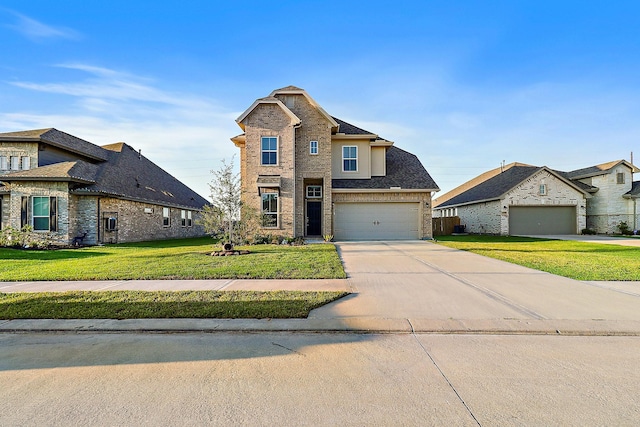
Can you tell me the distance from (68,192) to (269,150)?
10673mm

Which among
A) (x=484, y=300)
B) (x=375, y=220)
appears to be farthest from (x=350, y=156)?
(x=484, y=300)

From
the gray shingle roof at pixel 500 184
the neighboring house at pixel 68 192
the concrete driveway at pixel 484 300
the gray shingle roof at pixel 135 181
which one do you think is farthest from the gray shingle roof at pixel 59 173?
the gray shingle roof at pixel 500 184

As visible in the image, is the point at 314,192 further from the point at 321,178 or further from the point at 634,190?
the point at 634,190

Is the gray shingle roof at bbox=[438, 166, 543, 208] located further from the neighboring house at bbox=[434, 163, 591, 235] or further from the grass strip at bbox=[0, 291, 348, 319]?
the grass strip at bbox=[0, 291, 348, 319]

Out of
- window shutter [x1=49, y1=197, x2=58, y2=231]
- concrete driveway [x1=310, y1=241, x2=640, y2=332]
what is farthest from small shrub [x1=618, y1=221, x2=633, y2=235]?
window shutter [x1=49, y1=197, x2=58, y2=231]

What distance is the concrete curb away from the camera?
4.59m

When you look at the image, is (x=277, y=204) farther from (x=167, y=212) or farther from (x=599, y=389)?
(x=599, y=389)

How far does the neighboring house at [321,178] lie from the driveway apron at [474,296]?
9393 mm

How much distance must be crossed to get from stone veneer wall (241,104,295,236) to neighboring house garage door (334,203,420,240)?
3.46m

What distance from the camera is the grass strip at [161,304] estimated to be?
16.7ft

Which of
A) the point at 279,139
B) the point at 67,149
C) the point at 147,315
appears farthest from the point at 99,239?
the point at 147,315

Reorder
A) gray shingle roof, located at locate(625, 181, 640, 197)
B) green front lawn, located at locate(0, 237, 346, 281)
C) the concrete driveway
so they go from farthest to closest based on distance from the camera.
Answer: gray shingle roof, located at locate(625, 181, 640, 197)
green front lawn, located at locate(0, 237, 346, 281)
the concrete driveway

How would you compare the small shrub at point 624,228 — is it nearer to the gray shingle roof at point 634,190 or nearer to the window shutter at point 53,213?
the gray shingle roof at point 634,190

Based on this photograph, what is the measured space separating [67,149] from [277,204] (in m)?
13.3
